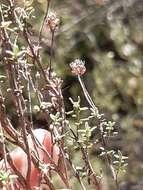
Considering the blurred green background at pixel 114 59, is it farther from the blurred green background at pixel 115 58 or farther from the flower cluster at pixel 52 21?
the flower cluster at pixel 52 21

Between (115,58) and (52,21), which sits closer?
(52,21)

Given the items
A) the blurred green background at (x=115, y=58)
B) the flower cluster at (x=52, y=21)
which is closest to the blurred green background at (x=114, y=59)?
the blurred green background at (x=115, y=58)

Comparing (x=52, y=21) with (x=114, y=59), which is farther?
(x=114, y=59)

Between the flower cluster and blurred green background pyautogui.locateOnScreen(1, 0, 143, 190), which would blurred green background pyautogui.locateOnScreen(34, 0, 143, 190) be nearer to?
blurred green background pyautogui.locateOnScreen(1, 0, 143, 190)

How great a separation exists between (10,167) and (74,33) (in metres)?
3.74

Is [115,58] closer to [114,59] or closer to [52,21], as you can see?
[114,59]

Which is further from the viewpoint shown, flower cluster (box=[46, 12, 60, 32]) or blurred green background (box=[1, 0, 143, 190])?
blurred green background (box=[1, 0, 143, 190])

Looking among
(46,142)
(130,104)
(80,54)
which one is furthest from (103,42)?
(46,142)

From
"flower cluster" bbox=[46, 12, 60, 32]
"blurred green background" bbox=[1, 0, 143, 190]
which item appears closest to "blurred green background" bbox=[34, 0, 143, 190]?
"blurred green background" bbox=[1, 0, 143, 190]

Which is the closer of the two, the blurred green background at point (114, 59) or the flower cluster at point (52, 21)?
the flower cluster at point (52, 21)

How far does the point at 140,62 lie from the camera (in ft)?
15.8

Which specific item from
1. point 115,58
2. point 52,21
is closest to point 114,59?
point 115,58

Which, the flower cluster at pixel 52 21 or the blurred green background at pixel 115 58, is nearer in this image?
the flower cluster at pixel 52 21

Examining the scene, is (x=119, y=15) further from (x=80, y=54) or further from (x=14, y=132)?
(x=14, y=132)
